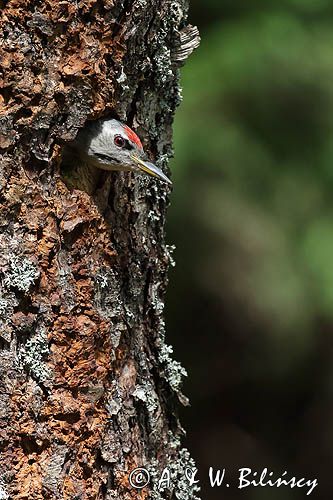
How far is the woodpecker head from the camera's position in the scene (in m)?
2.50

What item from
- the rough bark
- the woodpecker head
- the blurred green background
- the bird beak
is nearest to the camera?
the rough bark

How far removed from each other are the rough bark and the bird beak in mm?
80

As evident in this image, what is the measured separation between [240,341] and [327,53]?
6.66 ft

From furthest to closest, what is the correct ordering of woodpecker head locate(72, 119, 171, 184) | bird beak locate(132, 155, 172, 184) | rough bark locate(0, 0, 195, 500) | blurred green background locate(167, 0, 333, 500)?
1. blurred green background locate(167, 0, 333, 500)
2. bird beak locate(132, 155, 172, 184)
3. woodpecker head locate(72, 119, 171, 184)
4. rough bark locate(0, 0, 195, 500)

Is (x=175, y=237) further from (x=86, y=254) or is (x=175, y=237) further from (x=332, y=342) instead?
(x=86, y=254)

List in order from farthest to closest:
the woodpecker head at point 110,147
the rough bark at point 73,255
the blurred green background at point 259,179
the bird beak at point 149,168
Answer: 1. the blurred green background at point 259,179
2. the bird beak at point 149,168
3. the woodpecker head at point 110,147
4. the rough bark at point 73,255

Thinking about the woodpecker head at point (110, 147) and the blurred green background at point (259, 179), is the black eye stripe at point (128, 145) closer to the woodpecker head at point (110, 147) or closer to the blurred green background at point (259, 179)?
the woodpecker head at point (110, 147)

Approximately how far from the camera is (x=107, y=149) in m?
2.45

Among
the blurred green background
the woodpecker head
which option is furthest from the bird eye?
the blurred green background

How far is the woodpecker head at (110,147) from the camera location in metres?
2.50

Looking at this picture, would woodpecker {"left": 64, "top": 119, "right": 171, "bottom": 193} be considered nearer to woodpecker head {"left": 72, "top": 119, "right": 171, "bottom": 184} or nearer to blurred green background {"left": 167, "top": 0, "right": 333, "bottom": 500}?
woodpecker head {"left": 72, "top": 119, "right": 171, "bottom": 184}

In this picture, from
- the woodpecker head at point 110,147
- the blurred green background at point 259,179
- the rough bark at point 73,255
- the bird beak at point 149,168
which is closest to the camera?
the rough bark at point 73,255

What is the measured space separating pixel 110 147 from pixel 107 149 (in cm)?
1

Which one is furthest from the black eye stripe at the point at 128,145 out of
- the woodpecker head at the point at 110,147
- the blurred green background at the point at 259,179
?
the blurred green background at the point at 259,179
